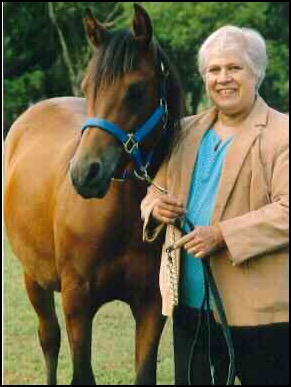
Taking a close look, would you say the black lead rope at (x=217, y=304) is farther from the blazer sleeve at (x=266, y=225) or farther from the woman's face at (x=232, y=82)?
the woman's face at (x=232, y=82)

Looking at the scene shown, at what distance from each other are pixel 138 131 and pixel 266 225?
803mm

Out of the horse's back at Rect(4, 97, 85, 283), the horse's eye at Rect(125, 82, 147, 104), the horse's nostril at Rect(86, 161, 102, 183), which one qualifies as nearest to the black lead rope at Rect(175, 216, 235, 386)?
the horse's nostril at Rect(86, 161, 102, 183)

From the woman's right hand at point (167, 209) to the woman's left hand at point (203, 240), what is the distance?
13cm

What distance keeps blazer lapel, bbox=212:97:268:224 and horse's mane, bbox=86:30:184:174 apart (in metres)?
0.48

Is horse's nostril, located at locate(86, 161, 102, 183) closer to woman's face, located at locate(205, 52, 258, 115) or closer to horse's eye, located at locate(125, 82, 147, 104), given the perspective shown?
horse's eye, located at locate(125, 82, 147, 104)

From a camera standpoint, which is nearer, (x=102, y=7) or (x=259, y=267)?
(x=259, y=267)

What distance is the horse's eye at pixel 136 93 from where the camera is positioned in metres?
3.19

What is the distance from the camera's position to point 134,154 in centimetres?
323

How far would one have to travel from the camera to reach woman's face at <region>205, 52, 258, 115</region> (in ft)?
8.95

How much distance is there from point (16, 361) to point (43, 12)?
83.0ft

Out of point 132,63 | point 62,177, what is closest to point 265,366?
point 132,63

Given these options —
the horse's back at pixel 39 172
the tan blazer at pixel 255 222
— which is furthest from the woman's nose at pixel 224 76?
the horse's back at pixel 39 172

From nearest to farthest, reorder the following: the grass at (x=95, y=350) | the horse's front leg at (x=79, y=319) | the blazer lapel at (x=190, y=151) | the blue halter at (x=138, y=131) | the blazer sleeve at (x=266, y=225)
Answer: the blazer sleeve at (x=266, y=225) → the blazer lapel at (x=190, y=151) → the blue halter at (x=138, y=131) → the horse's front leg at (x=79, y=319) → the grass at (x=95, y=350)

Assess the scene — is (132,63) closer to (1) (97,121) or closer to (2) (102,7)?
(1) (97,121)
